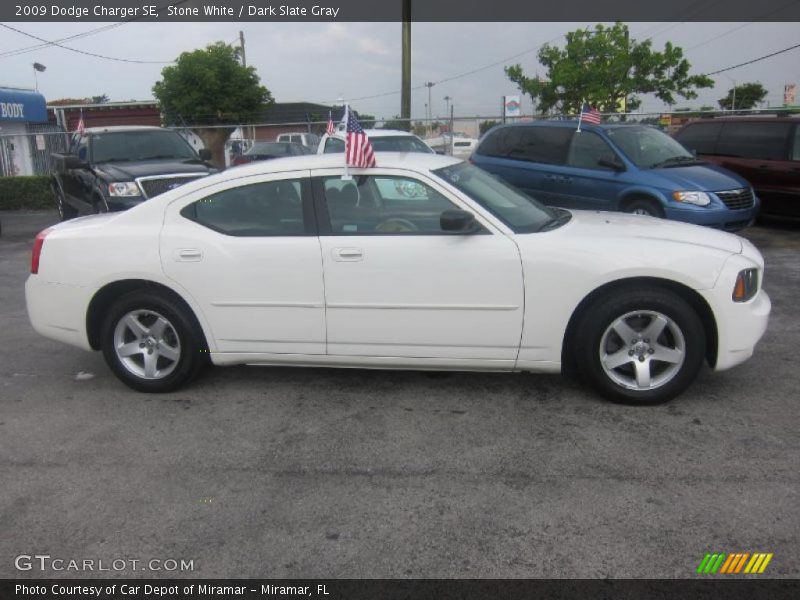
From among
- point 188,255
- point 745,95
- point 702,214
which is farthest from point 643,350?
point 745,95

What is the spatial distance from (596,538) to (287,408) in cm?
217

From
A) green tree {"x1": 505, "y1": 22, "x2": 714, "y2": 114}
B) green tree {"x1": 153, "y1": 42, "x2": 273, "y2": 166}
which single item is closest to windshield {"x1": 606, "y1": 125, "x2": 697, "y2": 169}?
green tree {"x1": 505, "y1": 22, "x2": 714, "y2": 114}

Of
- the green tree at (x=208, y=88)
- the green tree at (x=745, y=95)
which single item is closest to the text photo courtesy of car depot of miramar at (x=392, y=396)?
the green tree at (x=208, y=88)

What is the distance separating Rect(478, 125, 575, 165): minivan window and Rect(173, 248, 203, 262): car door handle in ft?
21.6

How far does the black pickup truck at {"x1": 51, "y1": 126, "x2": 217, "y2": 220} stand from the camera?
9.27 meters

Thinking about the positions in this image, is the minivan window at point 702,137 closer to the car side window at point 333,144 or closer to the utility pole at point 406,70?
the car side window at point 333,144

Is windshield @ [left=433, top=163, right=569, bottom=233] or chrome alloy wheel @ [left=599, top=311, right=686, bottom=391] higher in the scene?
windshield @ [left=433, top=163, right=569, bottom=233]

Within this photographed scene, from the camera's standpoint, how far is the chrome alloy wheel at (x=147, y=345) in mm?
4598

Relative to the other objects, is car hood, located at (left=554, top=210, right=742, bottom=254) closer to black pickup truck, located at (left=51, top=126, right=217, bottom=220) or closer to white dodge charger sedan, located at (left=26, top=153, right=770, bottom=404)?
white dodge charger sedan, located at (left=26, top=153, right=770, bottom=404)

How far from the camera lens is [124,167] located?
31.9 ft

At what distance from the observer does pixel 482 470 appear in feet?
11.5

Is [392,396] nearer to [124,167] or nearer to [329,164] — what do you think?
[329,164]
